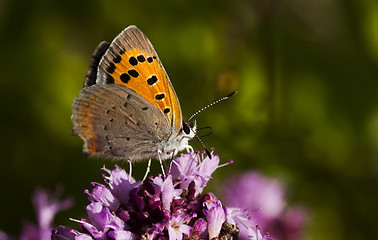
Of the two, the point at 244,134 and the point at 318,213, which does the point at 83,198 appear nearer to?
the point at 244,134

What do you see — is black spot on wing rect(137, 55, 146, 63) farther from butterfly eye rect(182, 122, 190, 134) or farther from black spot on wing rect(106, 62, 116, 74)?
butterfly eye rect(182, 122, 190, 134)

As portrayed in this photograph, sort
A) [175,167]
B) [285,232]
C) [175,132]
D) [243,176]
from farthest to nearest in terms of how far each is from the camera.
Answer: [243,176] < [285,232] < [175,132] < [175,167]

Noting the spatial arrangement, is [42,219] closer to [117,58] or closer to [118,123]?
[118,123]

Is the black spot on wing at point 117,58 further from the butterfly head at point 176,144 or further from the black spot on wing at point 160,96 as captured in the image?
the butterfly head at point 176,144

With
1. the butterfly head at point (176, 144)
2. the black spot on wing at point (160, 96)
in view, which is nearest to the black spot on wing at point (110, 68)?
the black spot on wing at point (160, 96)

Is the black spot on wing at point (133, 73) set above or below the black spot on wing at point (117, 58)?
below

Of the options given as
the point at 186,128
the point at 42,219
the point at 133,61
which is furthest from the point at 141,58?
the point at 42,219

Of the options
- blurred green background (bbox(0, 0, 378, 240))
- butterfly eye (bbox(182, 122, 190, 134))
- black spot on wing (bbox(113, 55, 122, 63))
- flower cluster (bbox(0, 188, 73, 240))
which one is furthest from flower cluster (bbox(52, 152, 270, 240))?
blurred green background (bbox(0, 0, 378, 240))

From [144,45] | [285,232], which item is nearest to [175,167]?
[144,45]
